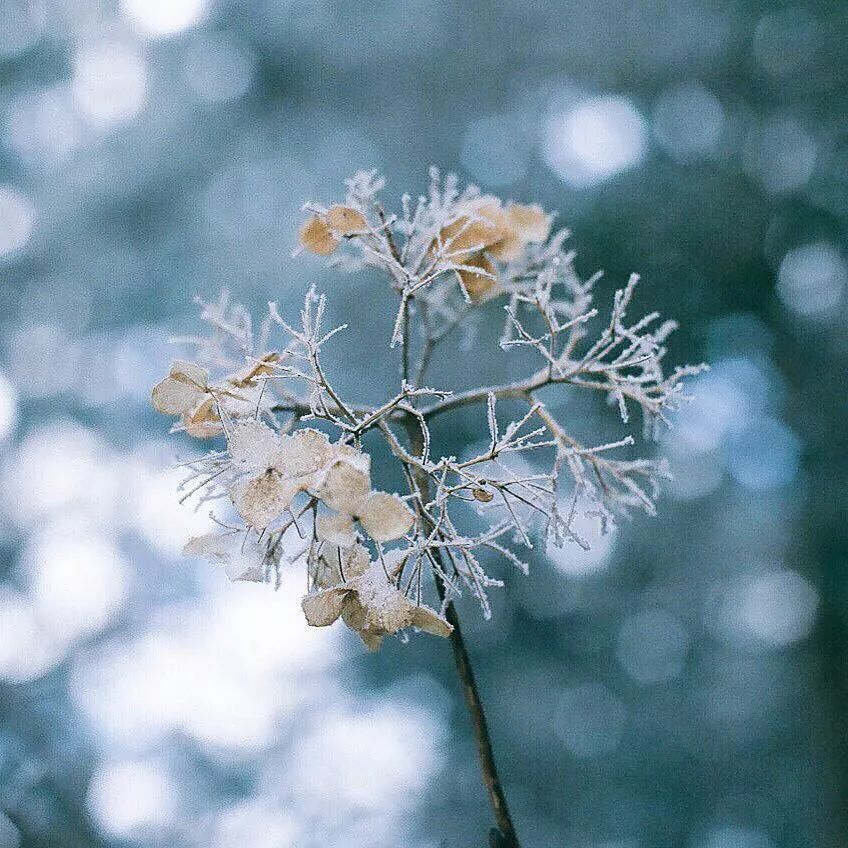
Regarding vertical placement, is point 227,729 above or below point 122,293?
below

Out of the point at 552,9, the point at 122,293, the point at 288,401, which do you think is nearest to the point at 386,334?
the point at 122,293

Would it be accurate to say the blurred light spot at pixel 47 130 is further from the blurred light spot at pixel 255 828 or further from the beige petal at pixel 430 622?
the beige petal at pixel 430 622

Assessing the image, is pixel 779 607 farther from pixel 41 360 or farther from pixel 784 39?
pixel 41 360

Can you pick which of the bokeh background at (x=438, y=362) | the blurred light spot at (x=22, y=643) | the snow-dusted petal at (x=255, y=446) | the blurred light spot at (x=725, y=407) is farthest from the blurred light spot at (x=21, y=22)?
the snow-dusted petal at (x=255, y=446)

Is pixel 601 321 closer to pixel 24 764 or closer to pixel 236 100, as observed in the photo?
pixel 236 100

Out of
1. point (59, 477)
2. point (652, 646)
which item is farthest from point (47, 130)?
point (652, 646)

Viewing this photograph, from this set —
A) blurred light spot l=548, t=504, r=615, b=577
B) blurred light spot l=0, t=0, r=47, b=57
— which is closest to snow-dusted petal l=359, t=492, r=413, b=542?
blurred light spot l=548, t=504, r=615, b=577

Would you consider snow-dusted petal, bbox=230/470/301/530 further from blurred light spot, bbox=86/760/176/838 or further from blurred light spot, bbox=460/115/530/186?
blurred light spot, bbox=460/115/530/186
